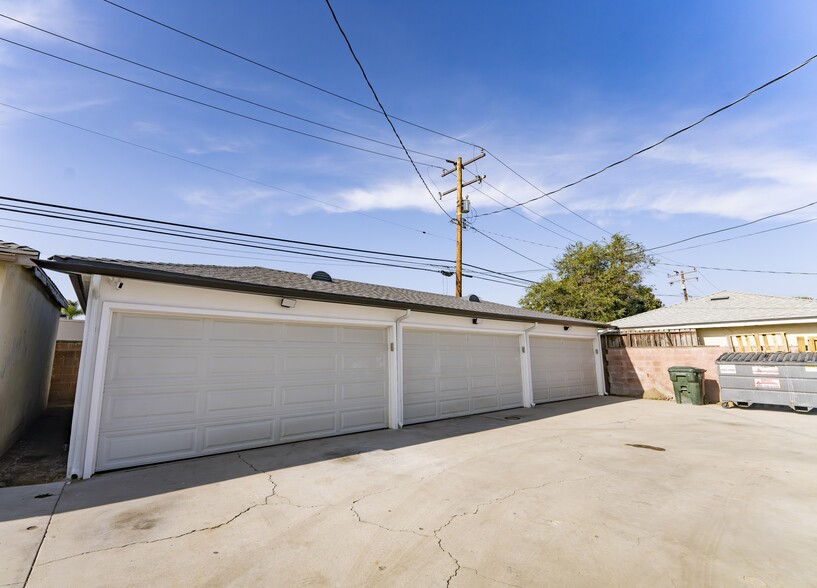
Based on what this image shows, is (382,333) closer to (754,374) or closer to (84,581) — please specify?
(84,581)

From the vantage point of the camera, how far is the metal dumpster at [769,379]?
9.24 meters

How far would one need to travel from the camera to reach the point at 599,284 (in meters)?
23.7

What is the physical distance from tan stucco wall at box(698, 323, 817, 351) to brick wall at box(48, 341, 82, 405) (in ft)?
71.7

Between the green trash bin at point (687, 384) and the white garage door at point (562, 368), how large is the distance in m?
2.64

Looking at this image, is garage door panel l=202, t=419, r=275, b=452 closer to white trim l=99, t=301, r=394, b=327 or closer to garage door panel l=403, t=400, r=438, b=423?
white trim l=99, t=301, r=394, b=327

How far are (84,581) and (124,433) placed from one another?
3.13 metres

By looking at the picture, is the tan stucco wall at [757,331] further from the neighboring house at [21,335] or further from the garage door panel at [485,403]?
the neighboring house at [21,335]

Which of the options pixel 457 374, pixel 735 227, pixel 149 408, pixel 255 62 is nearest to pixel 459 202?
pixel 457 374

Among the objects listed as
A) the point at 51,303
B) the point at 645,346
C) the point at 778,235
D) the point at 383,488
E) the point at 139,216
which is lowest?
the point at 383,488

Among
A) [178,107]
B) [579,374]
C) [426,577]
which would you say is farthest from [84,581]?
[579,374]

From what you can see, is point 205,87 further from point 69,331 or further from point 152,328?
point 69,331

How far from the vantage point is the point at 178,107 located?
356 inches

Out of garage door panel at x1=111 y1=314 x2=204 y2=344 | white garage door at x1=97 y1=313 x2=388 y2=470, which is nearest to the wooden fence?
white garage door at x1=97 y1=313 x2=388 y2=470

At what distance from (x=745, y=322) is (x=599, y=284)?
41.0 ft
